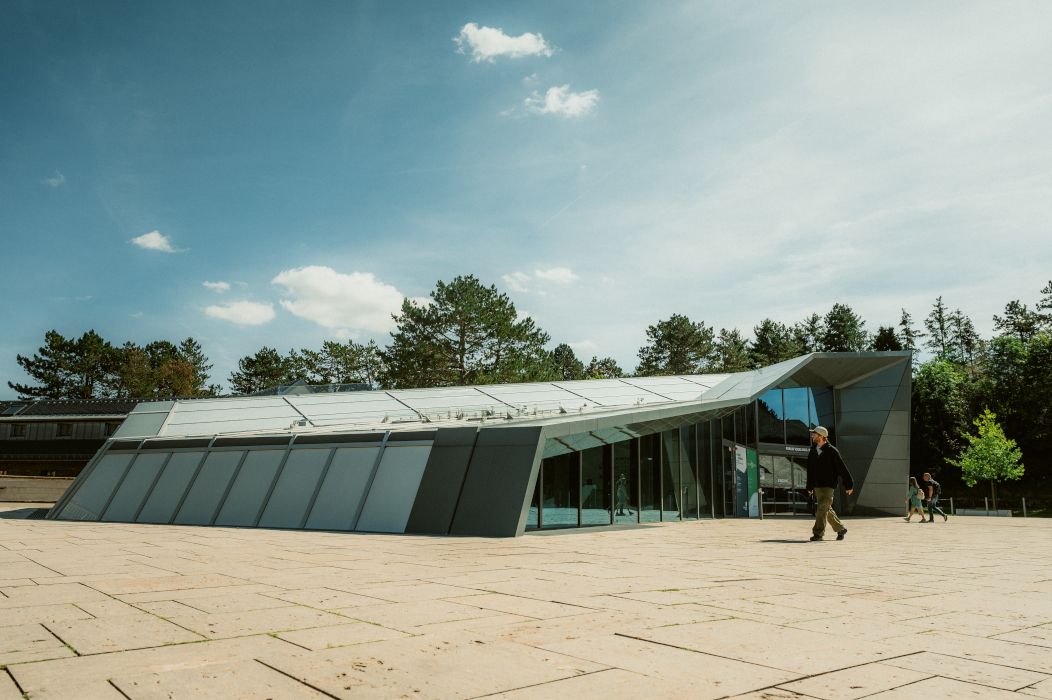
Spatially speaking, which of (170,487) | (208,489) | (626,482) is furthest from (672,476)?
(170,487)

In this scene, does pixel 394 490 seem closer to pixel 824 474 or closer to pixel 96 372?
pixel 824 474

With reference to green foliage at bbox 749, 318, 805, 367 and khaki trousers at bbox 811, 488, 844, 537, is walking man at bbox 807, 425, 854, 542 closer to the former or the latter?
khaki trousers at bbox 811, 488, 844, 537

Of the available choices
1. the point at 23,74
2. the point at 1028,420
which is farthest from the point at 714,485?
the point at 1028,420

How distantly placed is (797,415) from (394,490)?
56.3ft

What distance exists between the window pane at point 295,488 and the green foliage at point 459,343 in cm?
3243

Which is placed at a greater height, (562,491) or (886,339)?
(886,339)

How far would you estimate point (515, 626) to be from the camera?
4.51 m

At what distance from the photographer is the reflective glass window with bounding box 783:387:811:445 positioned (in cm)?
2548

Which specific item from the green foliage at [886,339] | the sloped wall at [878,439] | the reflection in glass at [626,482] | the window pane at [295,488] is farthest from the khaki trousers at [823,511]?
the green foliage at [886,339]

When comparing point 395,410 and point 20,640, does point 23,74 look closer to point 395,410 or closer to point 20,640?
point 395,410

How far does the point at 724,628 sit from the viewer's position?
4.53m

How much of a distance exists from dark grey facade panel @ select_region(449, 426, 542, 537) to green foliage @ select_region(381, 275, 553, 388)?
114 feet

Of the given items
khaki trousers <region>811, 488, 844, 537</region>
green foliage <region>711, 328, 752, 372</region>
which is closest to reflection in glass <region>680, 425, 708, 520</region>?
khaki trousers <region>811, 488, 844, 537</region>

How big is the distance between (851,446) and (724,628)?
23.3 metres
